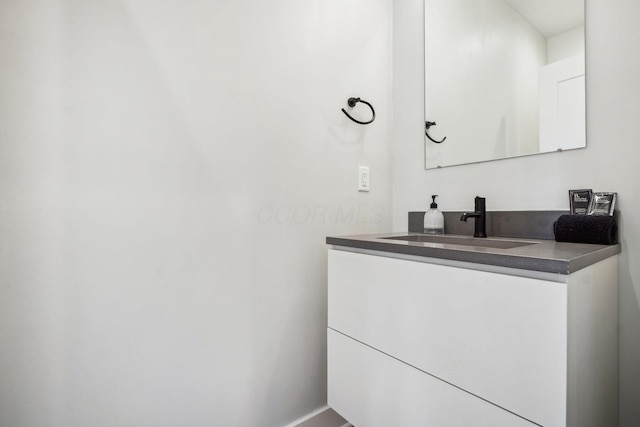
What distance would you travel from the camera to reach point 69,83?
2.75 ft

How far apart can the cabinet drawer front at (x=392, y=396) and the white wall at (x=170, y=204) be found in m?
0.25

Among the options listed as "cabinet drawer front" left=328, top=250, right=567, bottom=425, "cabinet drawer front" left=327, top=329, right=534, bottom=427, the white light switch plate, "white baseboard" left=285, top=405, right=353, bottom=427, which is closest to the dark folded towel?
"cabinet drawer front" left=328, top=250, right=567, bottom=425

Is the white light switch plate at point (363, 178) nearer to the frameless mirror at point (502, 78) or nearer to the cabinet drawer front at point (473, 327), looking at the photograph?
the frameless mirror at point (502, 78)

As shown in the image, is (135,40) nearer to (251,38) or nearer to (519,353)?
(251,38)

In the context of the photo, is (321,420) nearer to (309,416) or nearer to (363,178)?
(309,416)

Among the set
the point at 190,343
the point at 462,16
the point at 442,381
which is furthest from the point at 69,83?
the point at 462,16

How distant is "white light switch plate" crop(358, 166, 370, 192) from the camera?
1.51 meters

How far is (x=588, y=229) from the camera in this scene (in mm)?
895

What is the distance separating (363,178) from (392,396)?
3.13ft

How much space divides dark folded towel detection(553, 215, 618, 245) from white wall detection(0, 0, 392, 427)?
82 cm

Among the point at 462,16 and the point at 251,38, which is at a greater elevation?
the point at 462,16

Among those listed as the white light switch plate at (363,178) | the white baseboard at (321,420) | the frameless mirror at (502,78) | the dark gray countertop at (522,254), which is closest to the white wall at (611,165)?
the frameless mirror at (502,78)

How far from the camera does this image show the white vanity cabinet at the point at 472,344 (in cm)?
62

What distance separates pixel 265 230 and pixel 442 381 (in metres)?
0.79
